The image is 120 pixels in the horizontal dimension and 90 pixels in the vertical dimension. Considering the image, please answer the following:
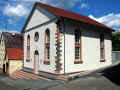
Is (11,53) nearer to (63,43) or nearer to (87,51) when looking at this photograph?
(63,43)

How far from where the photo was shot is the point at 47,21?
14234 mm

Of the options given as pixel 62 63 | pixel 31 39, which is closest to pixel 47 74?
pixel 62 63

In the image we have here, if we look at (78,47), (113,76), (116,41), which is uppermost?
(116,41)

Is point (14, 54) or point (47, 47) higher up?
point (47, 47)

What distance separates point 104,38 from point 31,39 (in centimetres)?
1040

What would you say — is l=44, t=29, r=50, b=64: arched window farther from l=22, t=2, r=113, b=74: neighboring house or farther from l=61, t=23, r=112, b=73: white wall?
l=61, t=23, r=112, b=73: white wall

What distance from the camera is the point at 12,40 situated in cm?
2667

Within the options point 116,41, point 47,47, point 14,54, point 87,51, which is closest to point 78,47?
point 87,51

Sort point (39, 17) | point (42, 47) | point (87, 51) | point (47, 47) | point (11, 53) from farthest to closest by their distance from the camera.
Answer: point (11, 53) < point (39, 17) < point (87, 51) < point (42, 47) < point (47, 47)

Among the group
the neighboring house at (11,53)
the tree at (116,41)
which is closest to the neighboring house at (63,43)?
the neighboring house at (11,53)

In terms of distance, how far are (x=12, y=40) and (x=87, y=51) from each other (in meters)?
18.0

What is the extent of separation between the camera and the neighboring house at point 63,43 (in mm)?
12742

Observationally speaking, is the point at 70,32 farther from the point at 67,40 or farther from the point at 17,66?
the point at 17,66

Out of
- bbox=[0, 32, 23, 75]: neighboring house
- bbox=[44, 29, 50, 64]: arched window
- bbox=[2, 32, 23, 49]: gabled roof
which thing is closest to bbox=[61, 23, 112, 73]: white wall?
bbox=[44, 29, 50, 64]: arched window
